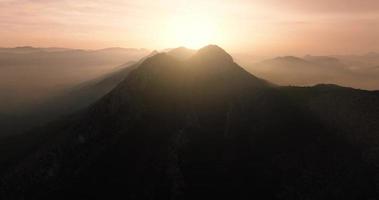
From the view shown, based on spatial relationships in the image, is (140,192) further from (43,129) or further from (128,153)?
(43,129)

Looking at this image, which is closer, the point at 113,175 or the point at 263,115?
the point at 113,175

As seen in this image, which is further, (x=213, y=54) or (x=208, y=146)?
(x=213, y=54)

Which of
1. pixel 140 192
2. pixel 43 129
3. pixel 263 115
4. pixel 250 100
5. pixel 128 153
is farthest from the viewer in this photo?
pixel 43 129

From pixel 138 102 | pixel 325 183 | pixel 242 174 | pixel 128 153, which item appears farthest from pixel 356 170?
pixel 138 102

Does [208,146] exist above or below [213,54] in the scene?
below

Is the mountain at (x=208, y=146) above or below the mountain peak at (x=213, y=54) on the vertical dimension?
below
